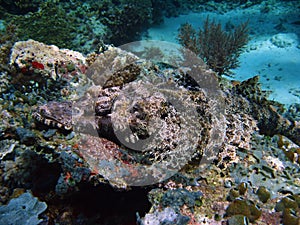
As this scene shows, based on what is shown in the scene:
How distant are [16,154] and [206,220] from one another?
232 cm

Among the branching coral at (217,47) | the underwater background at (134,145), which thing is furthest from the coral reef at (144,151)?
the branching coral at (217,47)

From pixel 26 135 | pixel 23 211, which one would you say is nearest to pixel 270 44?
pixel 26 135

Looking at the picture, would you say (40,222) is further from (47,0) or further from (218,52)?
(47,0)

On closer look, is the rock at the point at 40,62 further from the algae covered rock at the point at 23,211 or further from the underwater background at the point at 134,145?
the algae covered rock at the point at 23,211

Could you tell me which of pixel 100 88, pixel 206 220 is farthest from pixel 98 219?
pixel 100 88

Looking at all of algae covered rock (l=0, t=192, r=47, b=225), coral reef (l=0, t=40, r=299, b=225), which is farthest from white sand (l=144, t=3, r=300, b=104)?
algae covered rock (l=0, t=192, r=47, b=225)

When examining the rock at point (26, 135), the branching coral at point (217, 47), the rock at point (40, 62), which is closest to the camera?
the rock at point (26, 135)

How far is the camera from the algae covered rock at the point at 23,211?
2.19 m

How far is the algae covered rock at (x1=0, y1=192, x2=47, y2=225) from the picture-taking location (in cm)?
219

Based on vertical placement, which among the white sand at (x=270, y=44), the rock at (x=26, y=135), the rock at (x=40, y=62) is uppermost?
the rock at (x=40, y=62)

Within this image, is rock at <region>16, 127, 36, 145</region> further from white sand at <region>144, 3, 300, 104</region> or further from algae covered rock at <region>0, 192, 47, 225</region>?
white sand at <region>144, 3, 300, 104</region>

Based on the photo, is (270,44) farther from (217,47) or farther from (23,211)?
(23,211)

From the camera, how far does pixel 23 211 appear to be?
2.27m

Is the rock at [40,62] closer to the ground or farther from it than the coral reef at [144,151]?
farther from it
